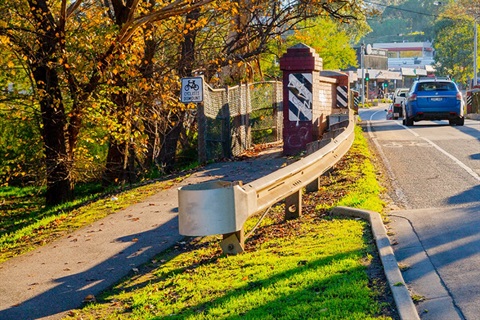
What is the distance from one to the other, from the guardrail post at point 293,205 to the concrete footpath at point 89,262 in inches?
59.4

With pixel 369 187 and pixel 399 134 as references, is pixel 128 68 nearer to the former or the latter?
pixel 369 187

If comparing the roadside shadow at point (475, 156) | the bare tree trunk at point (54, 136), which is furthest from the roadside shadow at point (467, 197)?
the bare tree trunk at point (54, 136)

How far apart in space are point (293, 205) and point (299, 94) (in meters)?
7.77

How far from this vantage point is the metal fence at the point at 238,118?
18.5 m

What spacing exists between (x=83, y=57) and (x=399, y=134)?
10.1m

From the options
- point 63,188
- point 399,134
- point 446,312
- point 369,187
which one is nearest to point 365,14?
point 399,134

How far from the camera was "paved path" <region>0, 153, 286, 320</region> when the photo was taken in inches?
302

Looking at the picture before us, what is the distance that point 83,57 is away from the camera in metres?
15.6

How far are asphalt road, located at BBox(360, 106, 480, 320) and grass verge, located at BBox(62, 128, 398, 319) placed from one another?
355 millimetres

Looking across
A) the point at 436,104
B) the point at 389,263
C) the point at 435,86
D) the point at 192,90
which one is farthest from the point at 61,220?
the point at 435,86

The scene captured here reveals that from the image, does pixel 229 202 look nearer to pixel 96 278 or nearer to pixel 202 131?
pixel 96 278

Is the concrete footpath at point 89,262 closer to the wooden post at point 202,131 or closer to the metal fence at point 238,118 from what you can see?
the wooden post at point 202,131

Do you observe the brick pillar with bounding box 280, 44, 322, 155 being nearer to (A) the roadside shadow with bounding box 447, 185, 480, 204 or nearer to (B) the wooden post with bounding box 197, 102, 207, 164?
(B) the wooden post with bounding box 197, 102, 207, 164

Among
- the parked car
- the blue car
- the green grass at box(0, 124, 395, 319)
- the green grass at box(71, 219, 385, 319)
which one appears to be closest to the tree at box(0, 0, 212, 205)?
the green grass at box(0, 124, 395, 319)
